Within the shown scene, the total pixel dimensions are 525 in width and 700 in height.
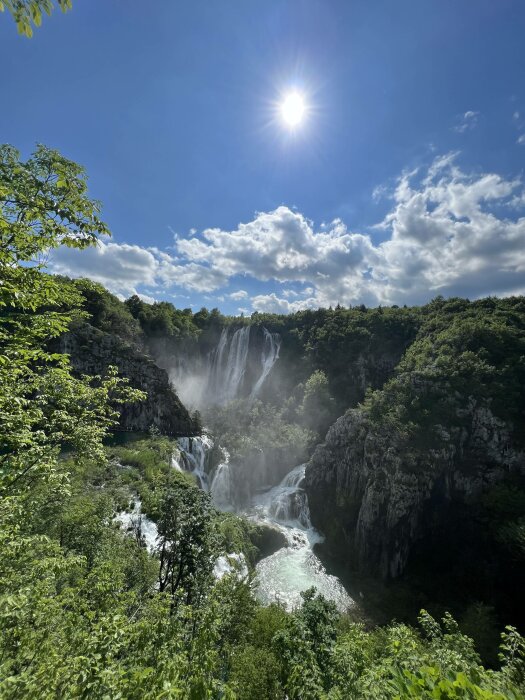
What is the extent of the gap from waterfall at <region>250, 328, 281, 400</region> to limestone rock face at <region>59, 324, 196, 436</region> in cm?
2200

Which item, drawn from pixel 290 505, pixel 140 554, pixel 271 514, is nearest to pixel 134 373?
pixel 271 514

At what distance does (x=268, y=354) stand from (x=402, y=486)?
51666 mm

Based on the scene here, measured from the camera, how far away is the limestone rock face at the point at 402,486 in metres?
32.2

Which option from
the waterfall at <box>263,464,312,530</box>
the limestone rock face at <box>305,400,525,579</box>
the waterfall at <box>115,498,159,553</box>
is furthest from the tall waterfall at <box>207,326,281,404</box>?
the waterfall at <box>115,498,159,553</box>

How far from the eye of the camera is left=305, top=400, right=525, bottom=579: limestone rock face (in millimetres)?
32250

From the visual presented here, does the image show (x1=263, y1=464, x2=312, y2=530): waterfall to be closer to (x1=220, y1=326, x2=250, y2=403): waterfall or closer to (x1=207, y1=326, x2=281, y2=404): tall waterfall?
(x1=207, y1=326, x2=281, y2=404): tall waterfall

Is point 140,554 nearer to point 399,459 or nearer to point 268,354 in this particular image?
point 399,459

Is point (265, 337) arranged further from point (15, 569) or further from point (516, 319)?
point (15, 569)

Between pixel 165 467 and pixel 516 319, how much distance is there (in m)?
56.5

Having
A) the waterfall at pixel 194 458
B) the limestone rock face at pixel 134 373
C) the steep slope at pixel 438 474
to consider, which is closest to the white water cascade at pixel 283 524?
the waterfall at pixel 194 458

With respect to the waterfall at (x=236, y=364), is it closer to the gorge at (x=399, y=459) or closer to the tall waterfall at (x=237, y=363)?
the tall waterfall at (x=237, y=363)

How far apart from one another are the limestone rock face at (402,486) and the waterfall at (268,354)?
1519 inches

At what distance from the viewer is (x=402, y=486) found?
1288 inches

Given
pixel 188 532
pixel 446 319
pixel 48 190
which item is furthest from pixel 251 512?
pixel 446 319
